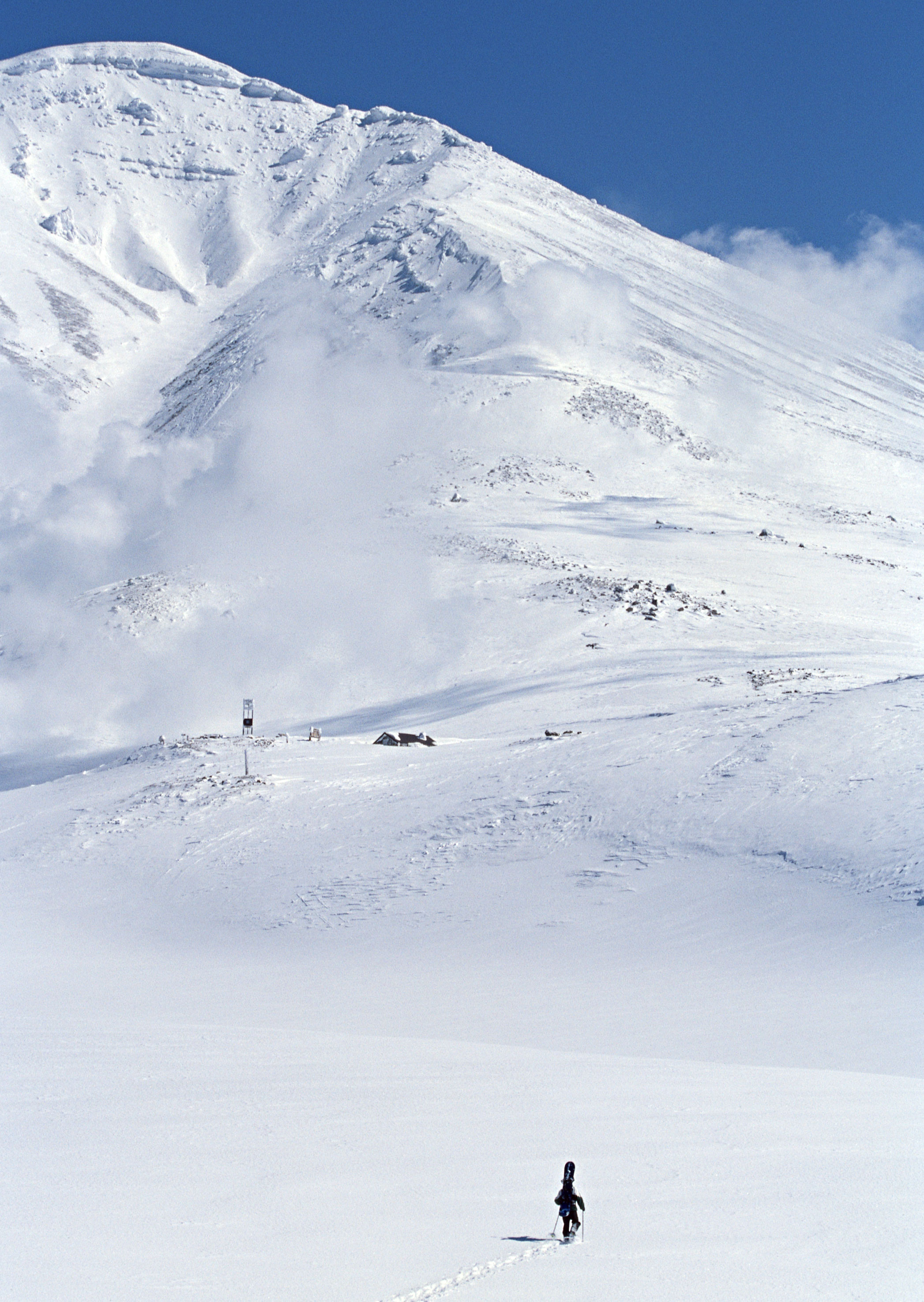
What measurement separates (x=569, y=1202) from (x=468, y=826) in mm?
19168

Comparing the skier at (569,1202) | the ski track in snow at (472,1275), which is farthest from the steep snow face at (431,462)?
the ski track in snow at (472,1275)

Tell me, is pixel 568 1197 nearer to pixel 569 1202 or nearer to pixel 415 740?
pixel 569 1202

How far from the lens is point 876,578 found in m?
60.4

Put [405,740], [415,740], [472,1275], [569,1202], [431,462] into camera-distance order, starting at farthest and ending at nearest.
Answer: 1. [431,462]
2. [405,740]
3. [415,740]
4. [569,1202]
5. [472,1275]

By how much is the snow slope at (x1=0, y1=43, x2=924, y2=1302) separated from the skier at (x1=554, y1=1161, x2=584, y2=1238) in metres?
0.20

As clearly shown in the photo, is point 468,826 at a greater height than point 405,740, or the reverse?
point 405,740

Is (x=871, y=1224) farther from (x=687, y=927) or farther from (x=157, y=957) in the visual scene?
(x=157, y=957)

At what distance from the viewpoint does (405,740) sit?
3784 cm

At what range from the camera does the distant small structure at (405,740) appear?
37219 mm

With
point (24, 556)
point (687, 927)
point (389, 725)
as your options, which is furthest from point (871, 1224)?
point (24, 556)

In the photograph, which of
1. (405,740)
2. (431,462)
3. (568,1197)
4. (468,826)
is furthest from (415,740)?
(431,462)

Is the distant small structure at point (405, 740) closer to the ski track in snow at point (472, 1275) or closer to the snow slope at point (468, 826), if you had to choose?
the snow slope at point (468, 826)

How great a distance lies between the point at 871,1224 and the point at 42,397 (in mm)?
120490

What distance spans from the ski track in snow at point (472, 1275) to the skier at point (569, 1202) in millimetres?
134
